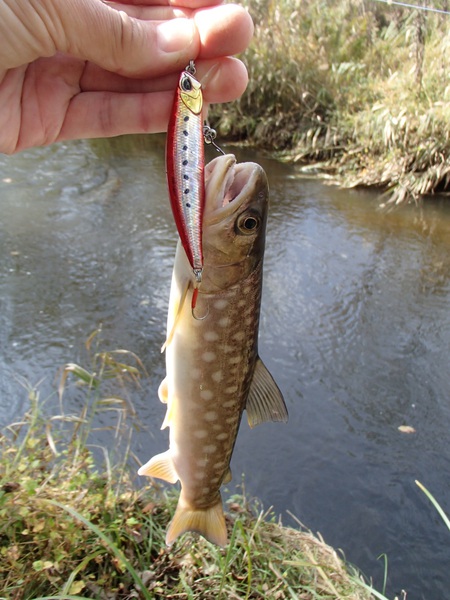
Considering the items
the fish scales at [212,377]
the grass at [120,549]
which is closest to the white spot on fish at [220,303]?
the fish scales at [212,377]

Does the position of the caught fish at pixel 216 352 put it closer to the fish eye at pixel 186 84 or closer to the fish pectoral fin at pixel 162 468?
the fish pectoral fin at pixel 162 468

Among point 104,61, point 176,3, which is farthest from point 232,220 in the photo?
point 176,3

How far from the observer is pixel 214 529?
2.16 m

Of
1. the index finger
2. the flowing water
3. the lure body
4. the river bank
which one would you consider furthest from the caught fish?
the river bank

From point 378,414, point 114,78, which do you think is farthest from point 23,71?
point 378,414

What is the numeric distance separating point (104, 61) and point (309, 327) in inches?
177

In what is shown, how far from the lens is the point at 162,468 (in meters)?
2.12

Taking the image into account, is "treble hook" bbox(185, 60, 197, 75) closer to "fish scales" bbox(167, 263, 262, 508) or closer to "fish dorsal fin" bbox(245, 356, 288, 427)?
"fish scales" bbox(167, 263, 262, 508)

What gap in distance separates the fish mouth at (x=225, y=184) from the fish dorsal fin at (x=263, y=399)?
57 centimetres

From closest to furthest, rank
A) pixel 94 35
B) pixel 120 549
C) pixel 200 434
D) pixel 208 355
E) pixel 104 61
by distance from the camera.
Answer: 1. pixel 94 35
2. pixel 104 61
3. pixel 208 355
4. pixel 200 434
5. pixel 120 549

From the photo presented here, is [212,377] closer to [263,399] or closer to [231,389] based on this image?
[231,389]

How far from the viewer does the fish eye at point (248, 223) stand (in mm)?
1722

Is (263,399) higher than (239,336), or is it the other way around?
(239,336)

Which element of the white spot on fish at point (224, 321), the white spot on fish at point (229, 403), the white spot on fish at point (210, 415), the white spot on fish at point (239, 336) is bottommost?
the white spot on fish at point (210, 415)
